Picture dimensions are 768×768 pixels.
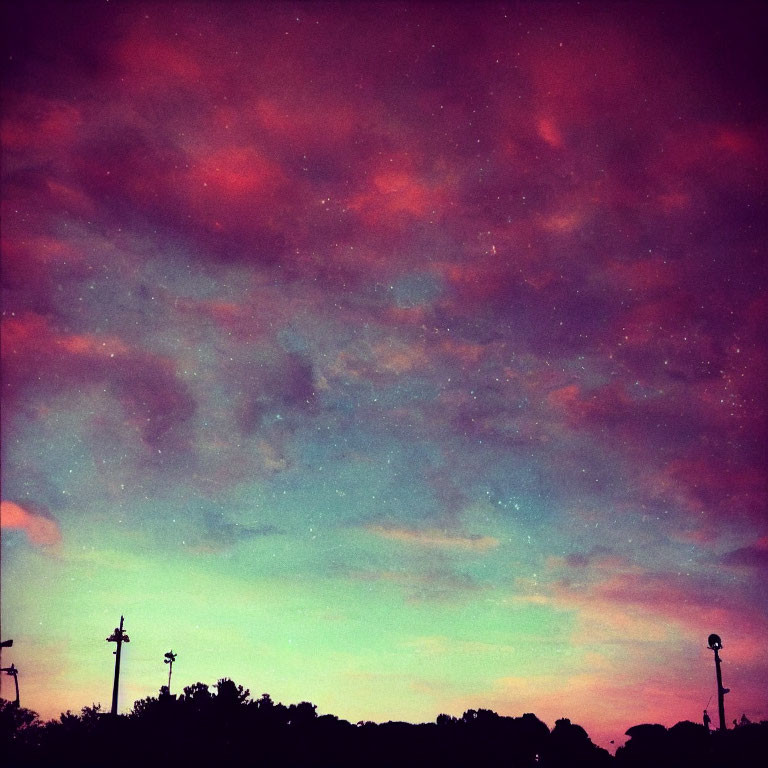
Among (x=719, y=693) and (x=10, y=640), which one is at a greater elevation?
(x=10, y=640)

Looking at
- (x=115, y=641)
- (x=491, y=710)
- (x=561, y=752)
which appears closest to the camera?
(x=115, y=641)

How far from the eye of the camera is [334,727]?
155ft

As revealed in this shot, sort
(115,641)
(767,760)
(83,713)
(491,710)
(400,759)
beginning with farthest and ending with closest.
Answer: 1. (83,713)
2. (491,710)
3. (115,641)
4. (400,759)
5. (767,760)

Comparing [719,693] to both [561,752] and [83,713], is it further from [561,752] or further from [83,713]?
[83,713]

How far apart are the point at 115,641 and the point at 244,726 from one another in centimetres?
1000

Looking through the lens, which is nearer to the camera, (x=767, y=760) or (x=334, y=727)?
(x=767, y=760)

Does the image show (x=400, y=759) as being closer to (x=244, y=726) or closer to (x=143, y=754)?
(x=244, y=726)

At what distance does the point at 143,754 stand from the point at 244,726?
9680mm

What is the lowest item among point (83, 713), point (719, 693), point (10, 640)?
point (83, 713)

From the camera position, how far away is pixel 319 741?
144 feet

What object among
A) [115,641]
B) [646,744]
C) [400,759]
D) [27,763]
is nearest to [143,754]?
[27,763]

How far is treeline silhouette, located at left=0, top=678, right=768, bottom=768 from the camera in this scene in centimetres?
3666

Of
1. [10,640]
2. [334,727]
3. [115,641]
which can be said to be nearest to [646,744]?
[334,727]

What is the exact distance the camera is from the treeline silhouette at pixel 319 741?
36.7 meters
